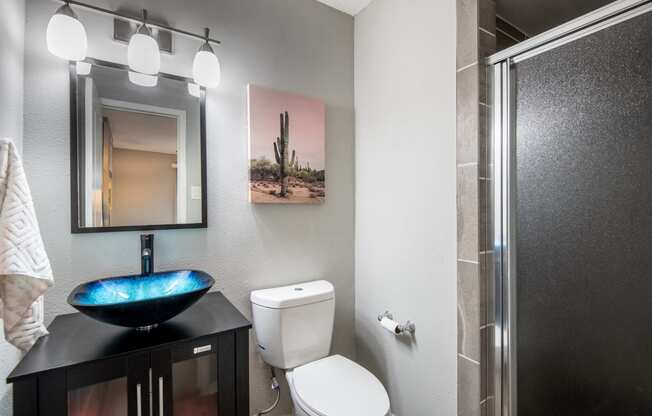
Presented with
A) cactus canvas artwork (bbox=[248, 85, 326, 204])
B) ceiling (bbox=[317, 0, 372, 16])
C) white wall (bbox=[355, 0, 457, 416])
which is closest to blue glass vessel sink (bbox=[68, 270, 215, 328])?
cactus canvas artwork (bbox=[248, 85, 326, 204])

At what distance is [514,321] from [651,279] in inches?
17.5

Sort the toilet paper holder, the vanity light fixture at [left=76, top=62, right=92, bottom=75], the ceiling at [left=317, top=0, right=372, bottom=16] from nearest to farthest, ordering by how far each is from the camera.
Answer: the vanity light fixture at [left=76, top=62, right=92, bottom=75]
the toilet paper holder
the ceiling at [left=317, top=0, right=372, bottom=16]

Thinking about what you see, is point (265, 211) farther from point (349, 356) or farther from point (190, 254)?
point (349, 356)

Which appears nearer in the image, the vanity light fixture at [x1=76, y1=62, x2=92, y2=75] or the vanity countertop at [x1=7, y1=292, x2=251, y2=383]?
the vanity countertop at [x1=7, y1=292, x2=251, y2=383]

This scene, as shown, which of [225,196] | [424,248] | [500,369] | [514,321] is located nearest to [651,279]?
[514,321]

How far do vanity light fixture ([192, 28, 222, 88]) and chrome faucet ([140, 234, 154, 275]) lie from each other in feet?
2.44

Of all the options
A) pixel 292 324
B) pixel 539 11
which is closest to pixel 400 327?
pixel 292 324

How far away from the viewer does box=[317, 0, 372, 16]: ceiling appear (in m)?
1.79

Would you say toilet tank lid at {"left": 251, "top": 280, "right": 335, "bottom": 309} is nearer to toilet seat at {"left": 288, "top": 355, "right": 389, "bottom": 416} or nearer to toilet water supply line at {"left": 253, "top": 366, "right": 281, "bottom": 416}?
toilet seat at {"left": 288, "top": 355, "right": 389, "bottom": 416}

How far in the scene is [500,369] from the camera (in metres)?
1.21

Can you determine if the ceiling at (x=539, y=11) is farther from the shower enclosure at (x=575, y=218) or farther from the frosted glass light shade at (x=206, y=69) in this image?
the frosted glass light shade at (x=206, y=69)

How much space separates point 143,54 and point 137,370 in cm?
122

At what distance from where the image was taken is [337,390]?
128cm

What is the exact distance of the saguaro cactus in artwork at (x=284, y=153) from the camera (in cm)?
164
